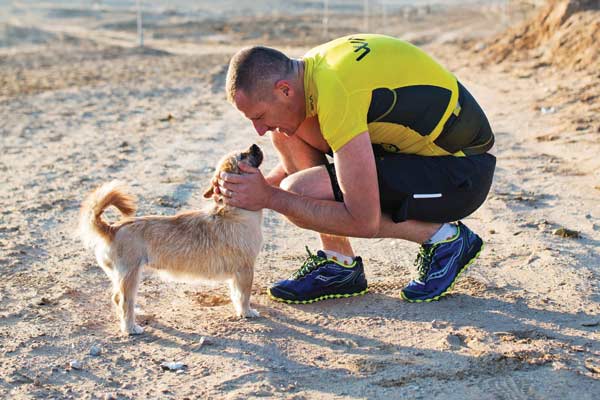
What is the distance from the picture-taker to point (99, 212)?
4332 millimetres

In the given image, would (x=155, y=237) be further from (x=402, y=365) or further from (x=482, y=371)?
(x=482, y=371)

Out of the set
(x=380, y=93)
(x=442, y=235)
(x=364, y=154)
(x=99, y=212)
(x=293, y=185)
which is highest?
(x=380, y=93)

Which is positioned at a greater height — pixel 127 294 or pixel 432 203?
pixel 432 203

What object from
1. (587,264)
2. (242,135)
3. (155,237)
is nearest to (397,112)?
(155,237)

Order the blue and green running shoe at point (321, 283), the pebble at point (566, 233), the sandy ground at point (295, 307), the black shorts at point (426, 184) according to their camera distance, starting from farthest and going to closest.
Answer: the pebble at point (566, 233)
the blue and green running shoe at point (321, 283)
the black shorts at point (426, 184)
the sandy ground at point (295, 307)

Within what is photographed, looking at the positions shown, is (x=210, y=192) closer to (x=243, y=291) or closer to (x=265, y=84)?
(x=243, y=291)

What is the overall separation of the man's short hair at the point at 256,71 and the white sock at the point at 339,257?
119 cm

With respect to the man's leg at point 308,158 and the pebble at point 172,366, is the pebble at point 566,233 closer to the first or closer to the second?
the man's leg at point 308,158

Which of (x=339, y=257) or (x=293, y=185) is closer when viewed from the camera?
(x=293, y=185)

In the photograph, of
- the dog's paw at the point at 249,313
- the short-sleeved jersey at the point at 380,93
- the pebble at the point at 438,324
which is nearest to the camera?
the short-sleeved jersey at the point at 380,93

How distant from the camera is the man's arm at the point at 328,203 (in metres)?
4.16

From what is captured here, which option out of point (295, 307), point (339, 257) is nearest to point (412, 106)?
point (339, 257)

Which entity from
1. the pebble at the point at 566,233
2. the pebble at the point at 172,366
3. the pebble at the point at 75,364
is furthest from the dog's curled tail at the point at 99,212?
the pebble at the point at 566,233

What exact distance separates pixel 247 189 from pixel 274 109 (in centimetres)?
45
